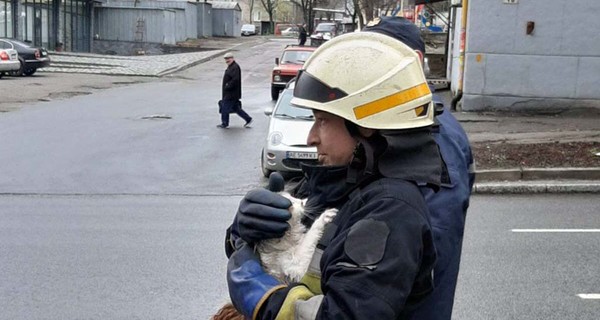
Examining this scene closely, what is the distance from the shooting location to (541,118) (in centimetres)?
1823

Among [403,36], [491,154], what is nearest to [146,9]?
[491,154]

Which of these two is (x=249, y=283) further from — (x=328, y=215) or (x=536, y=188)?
(x=536, y=188)

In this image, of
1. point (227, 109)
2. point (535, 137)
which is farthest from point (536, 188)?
point (227, 109)

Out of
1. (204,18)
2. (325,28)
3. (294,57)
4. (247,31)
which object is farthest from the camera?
(247,31)

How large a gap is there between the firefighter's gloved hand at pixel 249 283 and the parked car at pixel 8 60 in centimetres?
3139

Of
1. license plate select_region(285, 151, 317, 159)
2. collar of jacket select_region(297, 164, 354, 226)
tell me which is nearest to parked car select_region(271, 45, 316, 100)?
license plate select_region(285, 151, 317, 159)

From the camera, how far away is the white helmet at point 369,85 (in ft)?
5.93

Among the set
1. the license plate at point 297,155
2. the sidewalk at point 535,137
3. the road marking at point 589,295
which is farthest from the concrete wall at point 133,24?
the road marking at point 589,295

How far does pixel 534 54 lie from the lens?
1881 centimetres

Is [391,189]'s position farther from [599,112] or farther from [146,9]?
[146,9]

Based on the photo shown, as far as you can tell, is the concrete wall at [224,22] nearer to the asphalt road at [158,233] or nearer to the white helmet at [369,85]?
the asphalt road at [158,233]

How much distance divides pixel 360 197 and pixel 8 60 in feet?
104

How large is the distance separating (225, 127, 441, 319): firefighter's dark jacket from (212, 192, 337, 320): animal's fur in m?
0.04

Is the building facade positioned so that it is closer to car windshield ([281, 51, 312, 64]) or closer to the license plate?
car windshield ([281, 51, 312, 64])
